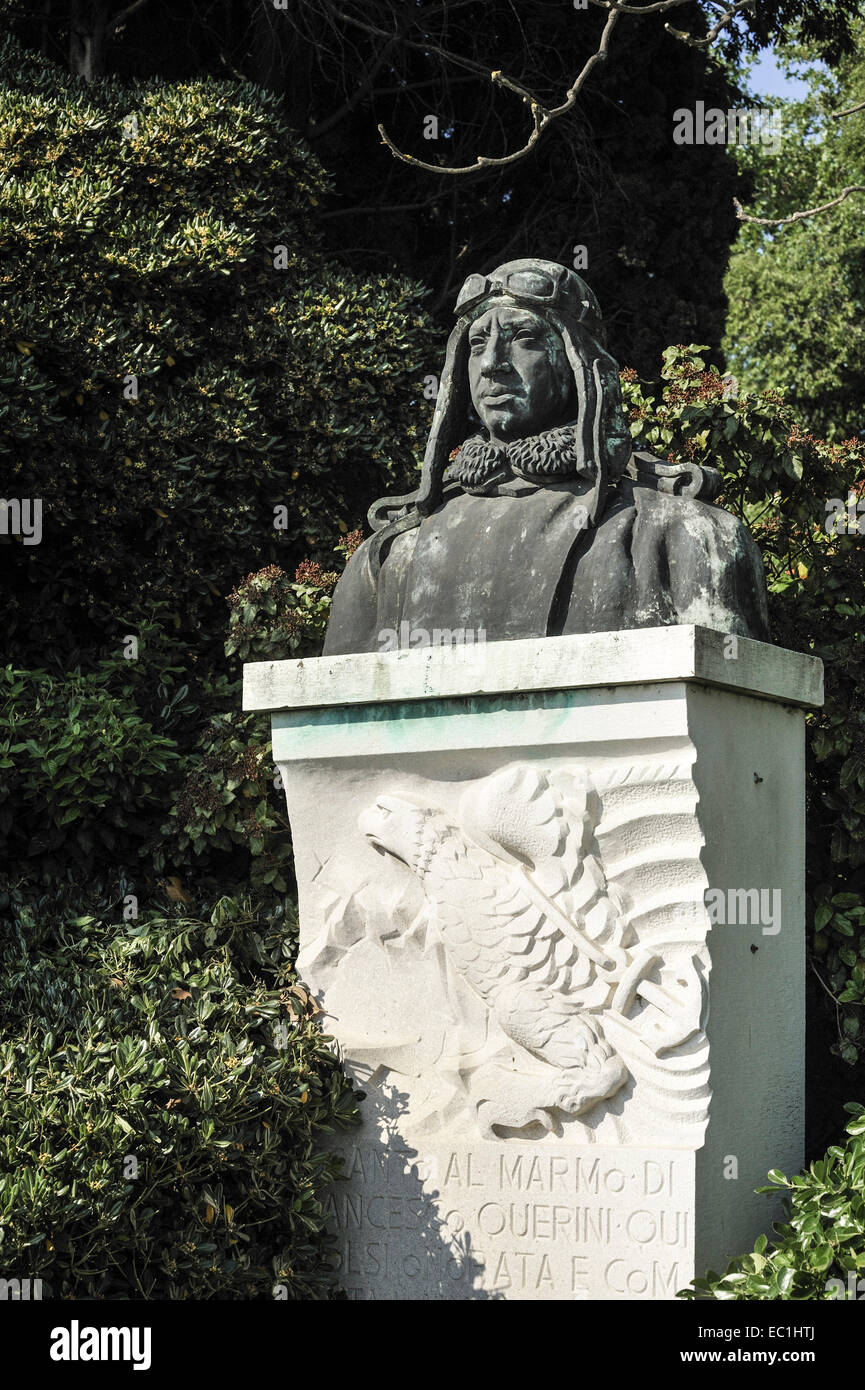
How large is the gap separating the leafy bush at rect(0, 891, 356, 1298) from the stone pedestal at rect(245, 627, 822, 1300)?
215 mm

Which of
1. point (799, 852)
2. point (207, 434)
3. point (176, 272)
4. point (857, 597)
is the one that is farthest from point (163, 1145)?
point (176, 272)

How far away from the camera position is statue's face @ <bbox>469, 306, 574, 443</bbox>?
14.5 ft

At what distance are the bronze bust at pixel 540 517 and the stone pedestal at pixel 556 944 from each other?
24 cm

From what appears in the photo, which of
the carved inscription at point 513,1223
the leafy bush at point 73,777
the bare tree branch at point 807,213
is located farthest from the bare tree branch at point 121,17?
the carved inscription at point 513,1223

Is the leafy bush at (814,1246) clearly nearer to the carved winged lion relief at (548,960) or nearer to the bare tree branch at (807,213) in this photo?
the carved winged lion relief at (548,960)

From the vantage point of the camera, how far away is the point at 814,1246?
3.66 meters

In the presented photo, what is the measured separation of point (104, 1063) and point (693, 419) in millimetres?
3295

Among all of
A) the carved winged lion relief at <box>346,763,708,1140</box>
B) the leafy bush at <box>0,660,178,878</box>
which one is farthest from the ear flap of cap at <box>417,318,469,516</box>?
the leafy bush at <box>0,660,178,878</box>

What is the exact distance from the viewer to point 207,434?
6855 millimetres

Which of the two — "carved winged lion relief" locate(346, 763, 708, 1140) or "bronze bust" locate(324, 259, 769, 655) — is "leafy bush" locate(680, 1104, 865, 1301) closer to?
"carved winged lion relief" locate(346, 763, 708, 1140)

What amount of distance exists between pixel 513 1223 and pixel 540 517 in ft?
6.38

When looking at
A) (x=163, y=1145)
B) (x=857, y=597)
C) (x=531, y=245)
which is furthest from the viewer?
(x=531, y=245)

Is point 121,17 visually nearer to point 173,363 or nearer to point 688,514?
point 173,363
